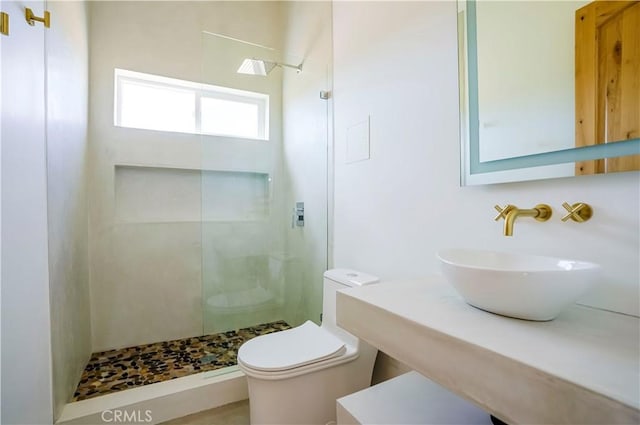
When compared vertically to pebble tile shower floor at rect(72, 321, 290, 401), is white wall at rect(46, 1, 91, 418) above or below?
above

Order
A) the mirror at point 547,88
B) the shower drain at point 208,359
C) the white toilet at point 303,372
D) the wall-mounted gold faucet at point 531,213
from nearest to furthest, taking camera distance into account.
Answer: the mirror at point 547,88
the wall-mounted gold faucet at point 531,213
the white toilet at point 303,372
the shower drain at point 208,359

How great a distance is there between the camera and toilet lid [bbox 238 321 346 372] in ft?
4.30

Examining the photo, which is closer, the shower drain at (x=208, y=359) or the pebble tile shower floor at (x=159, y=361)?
the pebble tile shower floor at (x=159, y=361)

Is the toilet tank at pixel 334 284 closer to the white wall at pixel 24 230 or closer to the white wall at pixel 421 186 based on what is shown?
the white wall at pixel 421 186

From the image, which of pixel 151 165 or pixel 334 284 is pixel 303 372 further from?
pixel 151 165

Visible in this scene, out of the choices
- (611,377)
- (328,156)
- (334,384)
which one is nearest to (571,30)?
(611,377)

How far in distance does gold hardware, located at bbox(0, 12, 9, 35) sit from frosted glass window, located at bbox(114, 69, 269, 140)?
110 centimetres

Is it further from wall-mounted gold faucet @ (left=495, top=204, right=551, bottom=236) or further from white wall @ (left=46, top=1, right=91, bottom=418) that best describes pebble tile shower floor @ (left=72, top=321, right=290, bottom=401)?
wall-mounted gold faucet @ (left=495, top=204, right=551, bottom=236)

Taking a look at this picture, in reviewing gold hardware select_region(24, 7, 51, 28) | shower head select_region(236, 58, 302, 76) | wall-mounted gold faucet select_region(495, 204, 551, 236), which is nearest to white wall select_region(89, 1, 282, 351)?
shower head select_region(236, 58, 302, 76)

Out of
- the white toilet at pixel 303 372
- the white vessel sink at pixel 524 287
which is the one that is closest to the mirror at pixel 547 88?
the white vessel sink at pixel 524 287

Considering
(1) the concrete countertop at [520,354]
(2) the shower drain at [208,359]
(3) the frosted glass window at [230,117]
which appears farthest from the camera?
(3) the frosted glass window at [230,117]

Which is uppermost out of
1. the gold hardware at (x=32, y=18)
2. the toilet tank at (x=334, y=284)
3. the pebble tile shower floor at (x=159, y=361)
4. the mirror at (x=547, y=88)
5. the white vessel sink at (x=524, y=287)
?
the gold hardware at (x=32, y=18)

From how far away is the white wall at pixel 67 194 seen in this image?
140 cm

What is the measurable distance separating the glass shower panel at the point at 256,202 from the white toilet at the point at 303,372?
67cm
